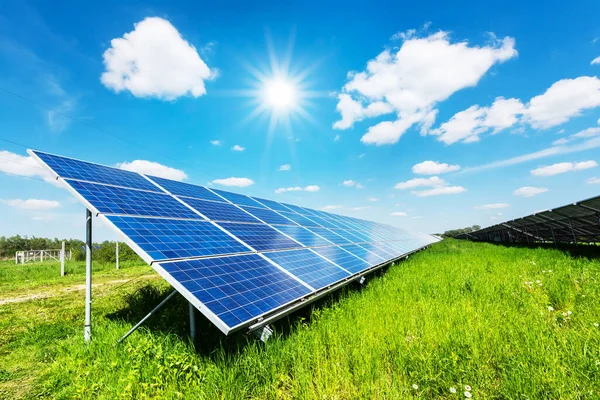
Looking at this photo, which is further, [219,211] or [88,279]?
[219,211]

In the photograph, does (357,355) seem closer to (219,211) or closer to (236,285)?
(236,285)

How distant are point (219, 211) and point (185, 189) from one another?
1.78m

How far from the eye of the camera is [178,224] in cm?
611

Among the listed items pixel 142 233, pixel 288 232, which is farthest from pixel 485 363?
pixel 288 232

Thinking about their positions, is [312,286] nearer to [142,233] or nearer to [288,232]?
[142,233]

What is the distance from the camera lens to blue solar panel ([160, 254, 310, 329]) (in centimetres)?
381

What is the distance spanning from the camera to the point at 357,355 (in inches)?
157

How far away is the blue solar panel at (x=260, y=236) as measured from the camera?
7.02m

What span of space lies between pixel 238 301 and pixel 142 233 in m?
2.14

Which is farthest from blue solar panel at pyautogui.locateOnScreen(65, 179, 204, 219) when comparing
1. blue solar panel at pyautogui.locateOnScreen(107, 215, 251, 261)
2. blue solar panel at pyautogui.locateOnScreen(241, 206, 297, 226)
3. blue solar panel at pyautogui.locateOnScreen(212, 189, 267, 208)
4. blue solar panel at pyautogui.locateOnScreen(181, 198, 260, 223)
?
blue solar panel at pyautogui.locateOnScreen(212, 189, 267, 208)

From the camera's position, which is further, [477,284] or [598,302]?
[477,284]

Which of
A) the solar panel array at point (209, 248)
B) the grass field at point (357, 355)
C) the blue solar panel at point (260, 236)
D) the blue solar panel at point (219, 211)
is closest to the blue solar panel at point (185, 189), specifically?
the solar panel array at point (209, 248)

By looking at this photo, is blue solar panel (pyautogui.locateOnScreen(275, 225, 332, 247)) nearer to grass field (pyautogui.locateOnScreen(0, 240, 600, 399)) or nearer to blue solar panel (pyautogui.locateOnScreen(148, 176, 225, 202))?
blue solar panel (pyautogui.locateOnScreen(148, 176, 225, 202))

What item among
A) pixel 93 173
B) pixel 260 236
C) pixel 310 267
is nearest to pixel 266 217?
pixel 260 236
